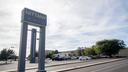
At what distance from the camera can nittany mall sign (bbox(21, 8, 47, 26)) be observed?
56.0 ft

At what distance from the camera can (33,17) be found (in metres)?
18.0

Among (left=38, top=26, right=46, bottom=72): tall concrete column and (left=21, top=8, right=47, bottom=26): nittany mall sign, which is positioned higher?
(left=21, top=8, right=47, bottom=26): nittany mall sign

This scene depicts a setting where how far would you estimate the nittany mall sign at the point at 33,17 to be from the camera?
17.1 m

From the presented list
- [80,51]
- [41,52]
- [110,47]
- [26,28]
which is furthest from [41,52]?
[80,51]

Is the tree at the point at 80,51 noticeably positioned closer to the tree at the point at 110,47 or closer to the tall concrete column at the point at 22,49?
the tree at the point at 110,47

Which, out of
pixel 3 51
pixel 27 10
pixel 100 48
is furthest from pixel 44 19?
pixel 100 48

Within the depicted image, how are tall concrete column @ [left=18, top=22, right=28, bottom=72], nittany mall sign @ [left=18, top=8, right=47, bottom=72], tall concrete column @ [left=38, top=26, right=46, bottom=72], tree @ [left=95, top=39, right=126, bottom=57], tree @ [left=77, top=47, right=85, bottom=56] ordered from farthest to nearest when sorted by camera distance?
tree @ [left=77, top=47, right=85, bottom=56], tree @ [left=95, top=39, right=126, bottom=57], tall concrete column @ [left=38, top=26, right=46, bottom=72], nittany mall sign @ [left=18, top=8, right=47, bottom=72], tall concrete column @ [left=18, top=22, right=28, bottom=72]

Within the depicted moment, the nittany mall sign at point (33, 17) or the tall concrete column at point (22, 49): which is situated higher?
the nittany mall sign at point (33, 17)

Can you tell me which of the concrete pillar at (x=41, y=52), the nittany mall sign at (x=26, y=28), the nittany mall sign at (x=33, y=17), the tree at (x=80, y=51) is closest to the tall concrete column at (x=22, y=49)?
the nittany mall sign at (x=26, y=28)

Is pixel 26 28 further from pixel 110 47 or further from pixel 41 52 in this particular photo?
pixel 110 47

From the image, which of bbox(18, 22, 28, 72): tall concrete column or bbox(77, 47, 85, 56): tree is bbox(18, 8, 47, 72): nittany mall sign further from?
bbox(77, 47, 85, 56): tree

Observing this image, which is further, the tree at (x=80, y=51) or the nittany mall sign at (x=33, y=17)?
the tree at (x=80, y=51)

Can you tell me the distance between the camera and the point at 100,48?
308 ft

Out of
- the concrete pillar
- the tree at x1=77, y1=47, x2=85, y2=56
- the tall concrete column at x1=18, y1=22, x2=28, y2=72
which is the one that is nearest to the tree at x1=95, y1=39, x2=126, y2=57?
the tree at x1=77, y1=47, x2=85, y2=56
